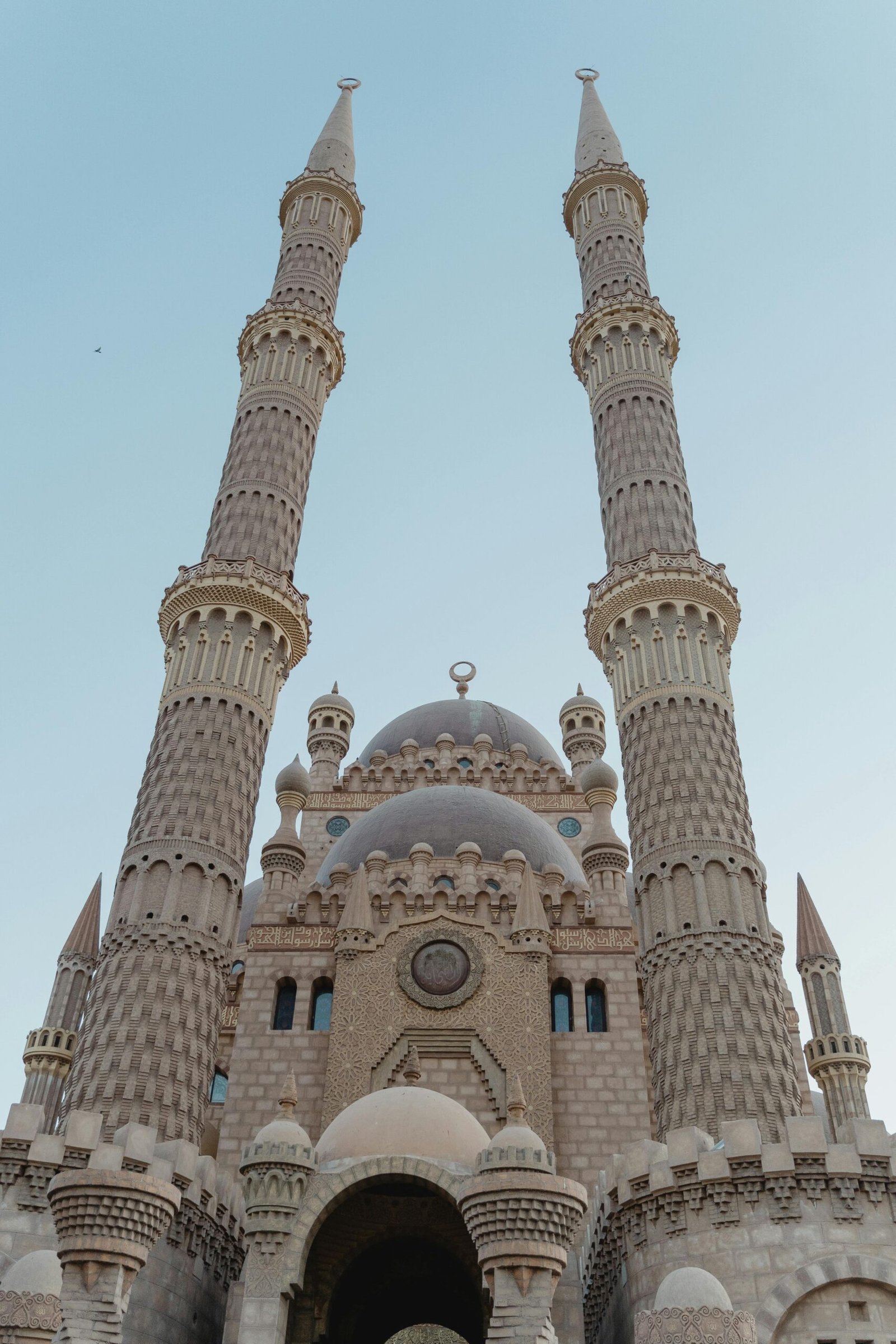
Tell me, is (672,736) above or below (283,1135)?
above

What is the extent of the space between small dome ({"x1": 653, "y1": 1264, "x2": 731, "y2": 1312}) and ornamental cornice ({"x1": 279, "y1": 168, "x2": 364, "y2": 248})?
32.8 m

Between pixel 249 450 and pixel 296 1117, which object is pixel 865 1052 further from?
pixel 249 450

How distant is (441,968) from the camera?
76.5 feet

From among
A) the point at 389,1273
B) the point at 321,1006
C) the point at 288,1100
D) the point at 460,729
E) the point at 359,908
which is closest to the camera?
the point at 288,1100

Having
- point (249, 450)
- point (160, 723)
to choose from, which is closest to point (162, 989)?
point (160, 723)

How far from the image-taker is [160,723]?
81.0 feet

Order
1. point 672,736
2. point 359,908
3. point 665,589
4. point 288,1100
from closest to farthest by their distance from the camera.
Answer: point 288,1100 < point 359,908 < point 672,736 < point 665,589

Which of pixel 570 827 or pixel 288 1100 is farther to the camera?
pixel 570 827

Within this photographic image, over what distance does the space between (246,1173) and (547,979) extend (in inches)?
479

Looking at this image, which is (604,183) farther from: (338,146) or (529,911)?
(529,911)

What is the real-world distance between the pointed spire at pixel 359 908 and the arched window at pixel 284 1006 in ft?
5.18

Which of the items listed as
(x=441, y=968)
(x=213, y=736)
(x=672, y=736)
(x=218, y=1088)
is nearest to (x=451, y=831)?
(x=441, y=968)

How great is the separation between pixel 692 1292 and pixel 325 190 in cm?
3371

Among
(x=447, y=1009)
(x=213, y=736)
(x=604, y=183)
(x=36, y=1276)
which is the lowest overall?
(x=36, y=1276)
